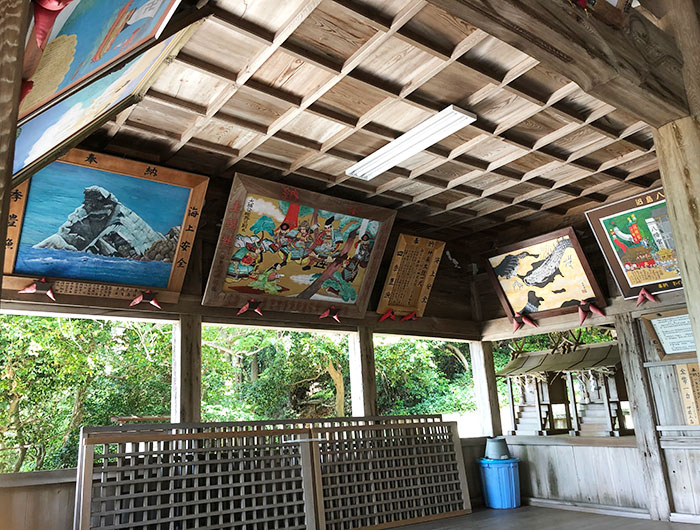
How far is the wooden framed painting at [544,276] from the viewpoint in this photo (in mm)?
6122

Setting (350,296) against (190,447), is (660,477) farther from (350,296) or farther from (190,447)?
(190,447)

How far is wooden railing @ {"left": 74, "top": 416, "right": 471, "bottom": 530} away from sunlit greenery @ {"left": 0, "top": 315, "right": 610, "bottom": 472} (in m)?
5.60

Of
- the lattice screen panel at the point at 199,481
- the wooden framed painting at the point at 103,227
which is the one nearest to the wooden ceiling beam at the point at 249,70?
the wooden framed painting at the point at 103,227

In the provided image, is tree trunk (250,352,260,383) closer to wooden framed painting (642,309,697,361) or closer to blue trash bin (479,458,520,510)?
blue trash bin (479,458,520,510)

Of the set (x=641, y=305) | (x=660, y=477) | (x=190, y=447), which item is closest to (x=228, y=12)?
(x=190, y=447)

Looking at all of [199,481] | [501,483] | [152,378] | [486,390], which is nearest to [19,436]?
[152,378]

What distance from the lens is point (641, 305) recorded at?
5828mm

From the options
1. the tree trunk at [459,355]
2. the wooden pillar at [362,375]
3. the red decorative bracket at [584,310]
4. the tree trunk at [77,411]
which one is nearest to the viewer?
the wooden pillar at [362,375]

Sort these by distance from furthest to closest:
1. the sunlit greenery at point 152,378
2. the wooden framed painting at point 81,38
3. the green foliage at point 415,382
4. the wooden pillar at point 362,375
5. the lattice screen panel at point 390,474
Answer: the green foliage at point 415,382 → the sunlit greenery at point 152,378 → the wooden pillar at point 362,375 → the lattice screen panel at point 390,474 → the wooden framed painting at point 81,38

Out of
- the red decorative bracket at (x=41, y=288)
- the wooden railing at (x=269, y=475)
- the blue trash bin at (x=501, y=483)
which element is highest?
the red decorative bracket at (x=41, y=288)

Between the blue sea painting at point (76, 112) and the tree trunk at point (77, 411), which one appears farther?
the tree trunk at point (77, 411)

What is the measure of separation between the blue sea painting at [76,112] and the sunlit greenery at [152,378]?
6.93 meters

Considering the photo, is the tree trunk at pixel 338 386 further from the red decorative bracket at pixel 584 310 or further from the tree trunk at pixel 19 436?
the red decorative bracket at pixel 584 310

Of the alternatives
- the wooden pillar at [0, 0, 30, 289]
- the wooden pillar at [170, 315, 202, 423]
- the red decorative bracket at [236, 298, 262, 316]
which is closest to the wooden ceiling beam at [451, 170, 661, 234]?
the red decorative bracket at [236, 298, 262, 316]
